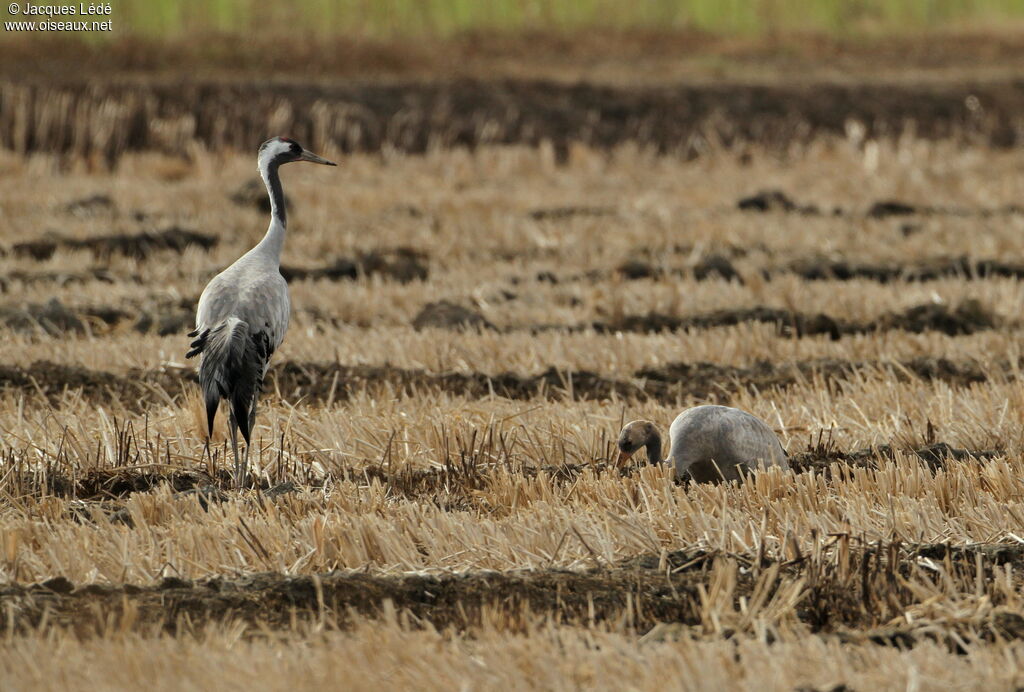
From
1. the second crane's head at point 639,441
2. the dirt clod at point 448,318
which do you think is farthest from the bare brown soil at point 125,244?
the second crane's head at point 639,441

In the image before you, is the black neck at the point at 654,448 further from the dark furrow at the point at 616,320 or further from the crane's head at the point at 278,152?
the dark furrow at the point at 616,320

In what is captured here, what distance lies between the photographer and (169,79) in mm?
27250

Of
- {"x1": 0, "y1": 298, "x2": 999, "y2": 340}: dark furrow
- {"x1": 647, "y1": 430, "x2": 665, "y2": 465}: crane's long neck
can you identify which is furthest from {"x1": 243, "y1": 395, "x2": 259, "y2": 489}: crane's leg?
{"x1": 0, "y1": 298, "x2": 999, "y2": 340}: dark furrow

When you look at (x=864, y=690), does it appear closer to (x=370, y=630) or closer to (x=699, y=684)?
(x=699, y=684)

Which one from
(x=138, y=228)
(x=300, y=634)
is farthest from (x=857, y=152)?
(x=300, y=634)

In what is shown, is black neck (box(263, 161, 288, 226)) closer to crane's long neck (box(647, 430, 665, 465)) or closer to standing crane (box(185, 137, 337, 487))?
standing crane (box(185, 137, 337, 487))

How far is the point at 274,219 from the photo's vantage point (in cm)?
670

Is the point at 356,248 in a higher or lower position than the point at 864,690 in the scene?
lower

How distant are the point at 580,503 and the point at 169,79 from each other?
78.1ft

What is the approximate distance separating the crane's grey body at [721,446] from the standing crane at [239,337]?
1738 millimetres

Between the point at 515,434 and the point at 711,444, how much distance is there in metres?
0.92

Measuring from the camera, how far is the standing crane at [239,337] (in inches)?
232

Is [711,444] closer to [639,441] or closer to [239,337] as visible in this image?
[639,441]

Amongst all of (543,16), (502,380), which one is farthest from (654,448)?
(543,16)
